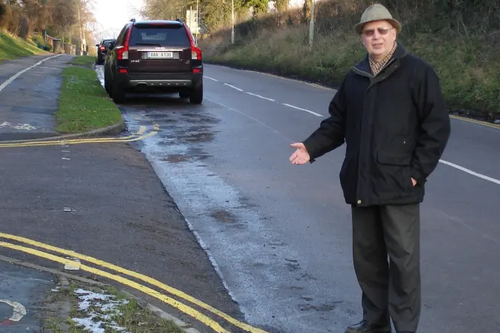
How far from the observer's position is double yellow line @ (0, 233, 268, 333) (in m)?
4.86

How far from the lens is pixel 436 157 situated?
4273 mm

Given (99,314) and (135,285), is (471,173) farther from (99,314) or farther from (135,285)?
(99,314)

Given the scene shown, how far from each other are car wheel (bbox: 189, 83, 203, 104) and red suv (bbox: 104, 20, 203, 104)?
0.10ft

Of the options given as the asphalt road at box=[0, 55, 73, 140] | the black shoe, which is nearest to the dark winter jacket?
the black shoe

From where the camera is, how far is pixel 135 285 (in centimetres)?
538

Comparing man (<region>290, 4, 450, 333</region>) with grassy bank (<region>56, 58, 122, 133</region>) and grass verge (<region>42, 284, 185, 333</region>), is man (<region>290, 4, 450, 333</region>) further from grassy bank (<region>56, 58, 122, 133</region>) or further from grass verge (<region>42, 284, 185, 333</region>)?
grassy bank (<region>56, 58, 122, 133</region>)

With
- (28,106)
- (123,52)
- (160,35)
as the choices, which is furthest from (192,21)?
(28,106)

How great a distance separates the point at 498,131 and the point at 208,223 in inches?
353

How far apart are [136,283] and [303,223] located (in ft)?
8.14

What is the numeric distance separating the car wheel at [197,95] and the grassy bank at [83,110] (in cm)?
213

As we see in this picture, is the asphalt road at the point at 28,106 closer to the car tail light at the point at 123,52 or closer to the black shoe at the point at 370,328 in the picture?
Answer: the car tail light at the point at 123,52

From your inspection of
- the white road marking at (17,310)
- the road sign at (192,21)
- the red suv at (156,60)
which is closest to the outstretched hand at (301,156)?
the white road marking at (17,310)

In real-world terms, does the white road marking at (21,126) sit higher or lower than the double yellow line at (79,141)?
higher

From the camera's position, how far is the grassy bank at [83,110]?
13.2 metres
